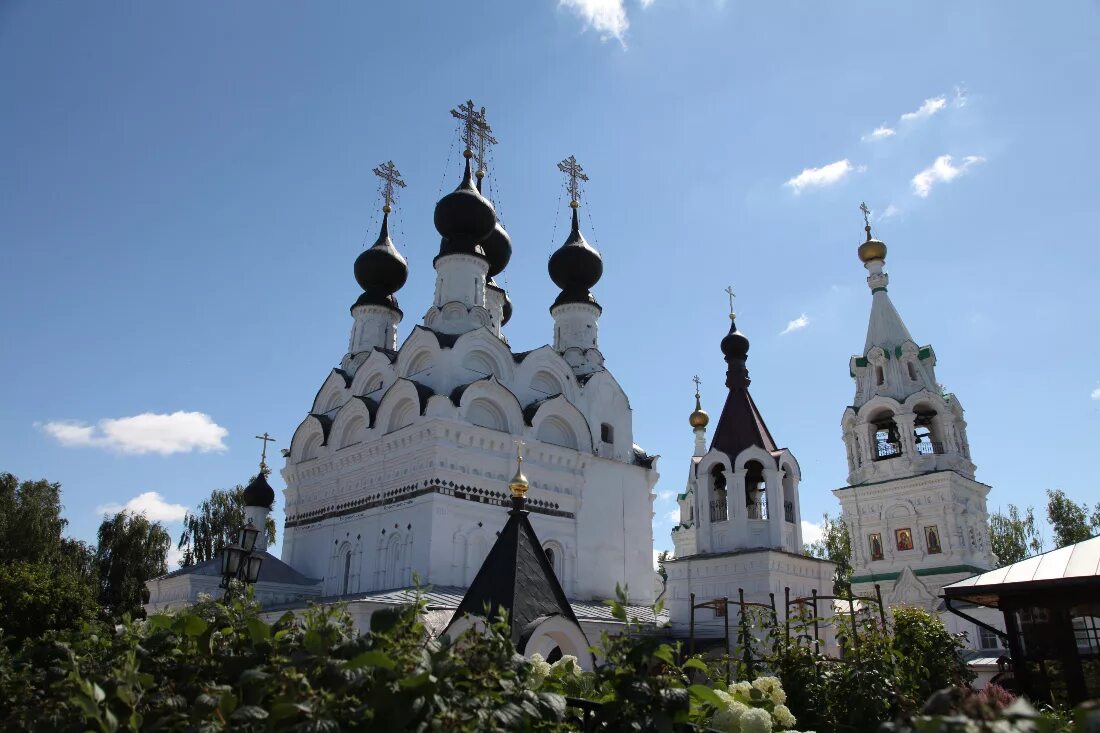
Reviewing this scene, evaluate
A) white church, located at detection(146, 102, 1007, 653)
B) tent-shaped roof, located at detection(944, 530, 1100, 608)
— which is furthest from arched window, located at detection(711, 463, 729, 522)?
tent-shaped roof, located at detection(944, 530, 1100, 608)

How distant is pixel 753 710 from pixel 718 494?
11.8 meters

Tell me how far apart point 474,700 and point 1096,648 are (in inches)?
224

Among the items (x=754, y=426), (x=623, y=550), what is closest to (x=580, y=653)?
(x=754, y=426)

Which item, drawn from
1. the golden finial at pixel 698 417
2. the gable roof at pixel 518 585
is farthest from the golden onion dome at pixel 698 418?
the gable roof at pixel 518 585

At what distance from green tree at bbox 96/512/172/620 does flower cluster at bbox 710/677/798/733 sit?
25181mm

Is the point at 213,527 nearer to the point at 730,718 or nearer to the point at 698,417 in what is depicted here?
the point at 698,417

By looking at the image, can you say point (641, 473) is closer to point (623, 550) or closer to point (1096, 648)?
point (623, 550)

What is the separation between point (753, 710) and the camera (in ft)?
12.3

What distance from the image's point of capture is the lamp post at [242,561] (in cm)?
850

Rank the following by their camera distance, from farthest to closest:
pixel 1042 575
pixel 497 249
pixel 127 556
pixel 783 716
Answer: pixel 127 556 < pixel 497 249 < pixel 1042 575 < pixel 783 716

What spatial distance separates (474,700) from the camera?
2.50 meters

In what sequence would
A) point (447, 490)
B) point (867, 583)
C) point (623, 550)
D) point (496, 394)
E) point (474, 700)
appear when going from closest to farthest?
point (474, 700) < point (447, 490) < point (496, 394) < point (623, 550) < point (867, 583)

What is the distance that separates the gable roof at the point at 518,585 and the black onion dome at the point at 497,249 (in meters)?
14.4

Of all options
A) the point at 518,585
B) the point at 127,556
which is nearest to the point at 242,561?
the point at 518,585
